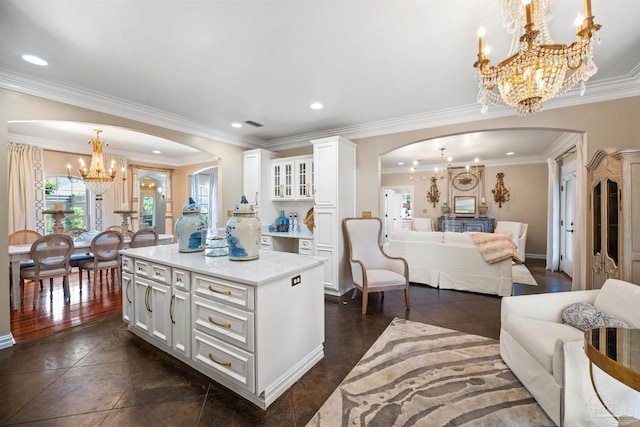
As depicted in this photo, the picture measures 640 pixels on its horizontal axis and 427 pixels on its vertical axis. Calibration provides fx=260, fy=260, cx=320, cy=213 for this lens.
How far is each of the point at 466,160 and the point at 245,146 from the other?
615 centimetres

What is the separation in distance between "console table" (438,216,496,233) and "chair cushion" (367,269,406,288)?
4.98 metres

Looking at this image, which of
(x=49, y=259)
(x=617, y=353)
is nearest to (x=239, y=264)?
(x=617, y=353)

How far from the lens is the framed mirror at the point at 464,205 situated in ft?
24.9

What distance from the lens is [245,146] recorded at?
16.3 feet

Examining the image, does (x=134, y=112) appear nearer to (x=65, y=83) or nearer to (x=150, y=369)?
(x=65, y=83)

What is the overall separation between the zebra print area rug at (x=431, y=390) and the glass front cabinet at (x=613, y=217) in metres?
1.26

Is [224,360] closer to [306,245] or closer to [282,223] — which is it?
[306,245]

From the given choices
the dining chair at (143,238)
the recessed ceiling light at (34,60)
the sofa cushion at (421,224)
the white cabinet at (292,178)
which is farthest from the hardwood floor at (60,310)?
the sofa cushion at (421,224)

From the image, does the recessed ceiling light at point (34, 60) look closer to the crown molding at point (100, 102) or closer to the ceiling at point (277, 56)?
the ceiling at point (277, 56)

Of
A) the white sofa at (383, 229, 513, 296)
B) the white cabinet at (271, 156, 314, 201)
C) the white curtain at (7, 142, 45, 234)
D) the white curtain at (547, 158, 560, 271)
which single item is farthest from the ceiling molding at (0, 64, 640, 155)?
the white curtain at (547, 158, 560, 271)

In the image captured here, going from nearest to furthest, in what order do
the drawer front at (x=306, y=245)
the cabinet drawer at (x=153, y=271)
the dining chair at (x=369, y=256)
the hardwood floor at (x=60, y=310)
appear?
the cabinet drawer at (x=153, y=271)
the hardwood floor at (x=60, y=310)
the dining chair at (x=369, y=256)
the drawer front at (x=306, y=245)

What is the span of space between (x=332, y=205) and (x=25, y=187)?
5.75 m

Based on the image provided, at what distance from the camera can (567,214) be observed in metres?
5.31

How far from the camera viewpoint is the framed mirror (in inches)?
299
